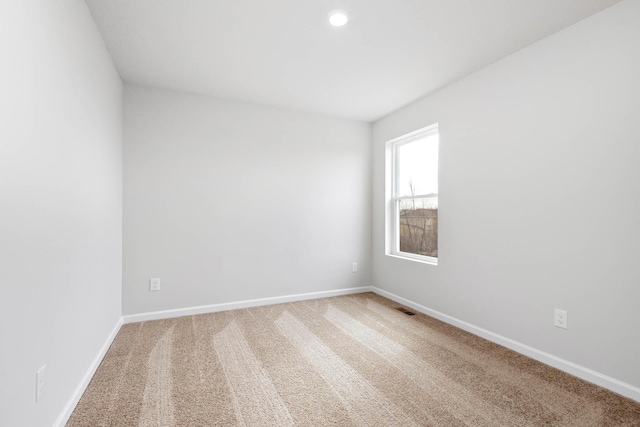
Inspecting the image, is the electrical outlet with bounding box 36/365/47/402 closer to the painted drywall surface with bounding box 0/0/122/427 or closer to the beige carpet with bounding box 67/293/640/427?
the painted drywall surface with bounding box 0/0/122/427

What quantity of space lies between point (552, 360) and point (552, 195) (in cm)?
120

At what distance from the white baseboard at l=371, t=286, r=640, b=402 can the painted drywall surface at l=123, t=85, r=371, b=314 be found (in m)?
1.52

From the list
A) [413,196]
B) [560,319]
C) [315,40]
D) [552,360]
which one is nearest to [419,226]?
[413,196]

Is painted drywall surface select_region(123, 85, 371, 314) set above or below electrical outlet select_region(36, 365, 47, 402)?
above

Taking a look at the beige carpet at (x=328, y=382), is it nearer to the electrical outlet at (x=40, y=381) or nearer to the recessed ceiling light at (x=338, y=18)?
the electrical outlet at (x=40, y=381)

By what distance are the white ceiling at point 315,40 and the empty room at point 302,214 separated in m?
0.02

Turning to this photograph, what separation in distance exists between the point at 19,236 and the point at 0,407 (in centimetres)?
60

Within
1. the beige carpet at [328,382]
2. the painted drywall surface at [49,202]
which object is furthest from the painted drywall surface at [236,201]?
the painted drywall surface at [49,202]

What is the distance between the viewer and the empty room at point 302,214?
1.53 meters

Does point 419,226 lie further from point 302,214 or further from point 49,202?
point 49,202

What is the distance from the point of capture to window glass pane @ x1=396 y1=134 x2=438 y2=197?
3.42 metres

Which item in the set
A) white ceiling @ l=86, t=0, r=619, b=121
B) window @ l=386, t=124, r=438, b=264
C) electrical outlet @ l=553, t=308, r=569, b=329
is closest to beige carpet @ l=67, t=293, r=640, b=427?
electrical outlet @ l=553, t=308, r=569, b=329

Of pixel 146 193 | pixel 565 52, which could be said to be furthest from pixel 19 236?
pixel 565 52

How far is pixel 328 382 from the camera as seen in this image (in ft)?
6.41
